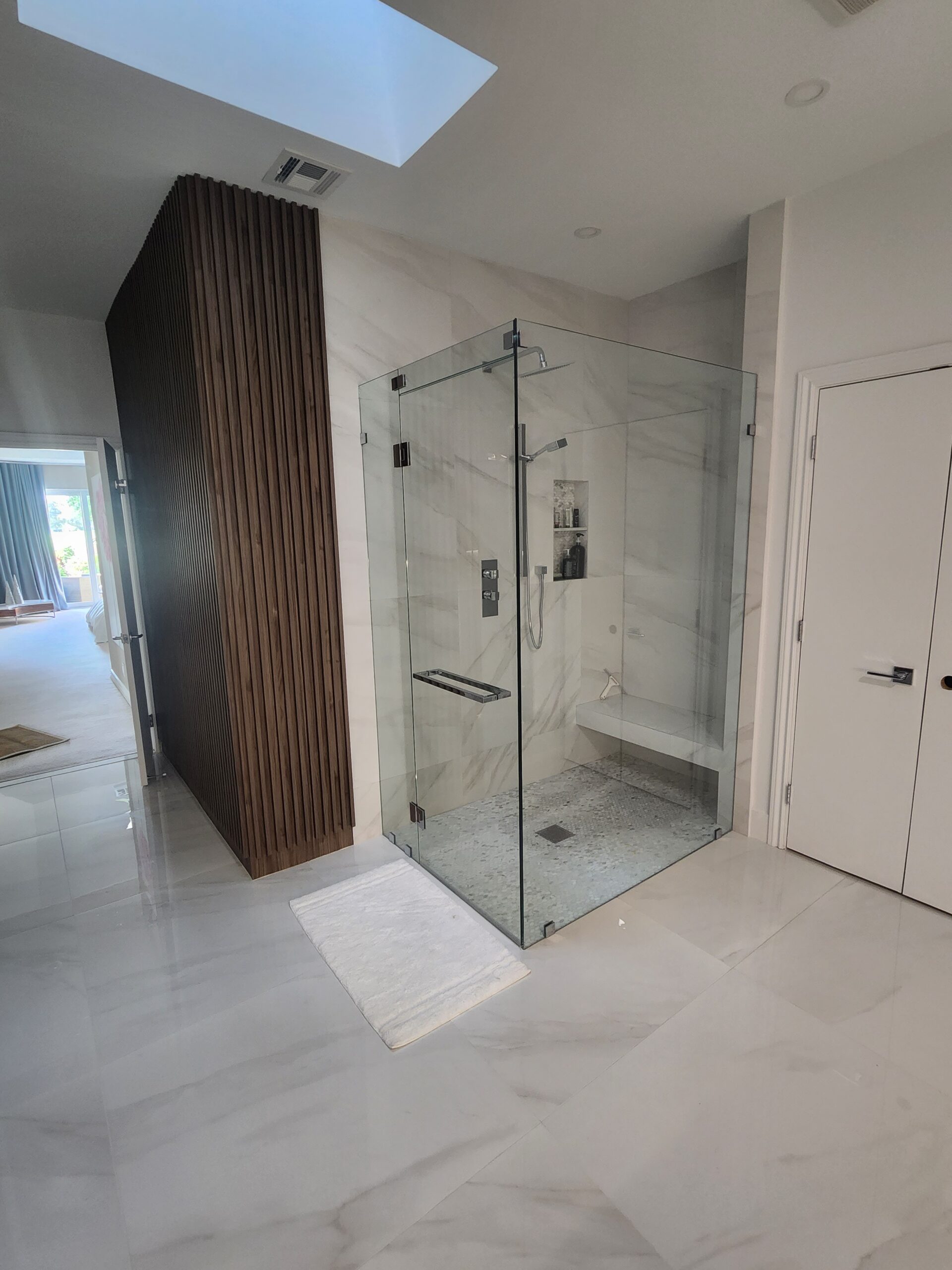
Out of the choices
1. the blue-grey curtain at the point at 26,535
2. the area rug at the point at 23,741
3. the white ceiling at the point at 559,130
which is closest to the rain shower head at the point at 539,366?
the white ceiling at the point at 559,130

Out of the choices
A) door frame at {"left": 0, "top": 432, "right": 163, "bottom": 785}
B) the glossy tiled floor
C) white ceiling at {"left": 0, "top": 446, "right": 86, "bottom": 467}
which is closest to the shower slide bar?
the glossy tiled floor

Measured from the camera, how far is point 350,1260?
132 centimetres

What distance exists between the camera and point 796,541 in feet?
8.91

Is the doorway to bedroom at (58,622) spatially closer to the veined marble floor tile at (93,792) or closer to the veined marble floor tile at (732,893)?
the veined marble floor tile at (93,792)

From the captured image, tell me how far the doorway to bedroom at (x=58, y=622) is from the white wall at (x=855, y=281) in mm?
3604

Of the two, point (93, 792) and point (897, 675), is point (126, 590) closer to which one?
point (93, 792)

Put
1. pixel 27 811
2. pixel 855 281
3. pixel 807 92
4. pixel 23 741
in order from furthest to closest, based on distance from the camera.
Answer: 1. pixel 23 741
2. pixel 27 811
3. pixel 855 281
4. pixel 807 92

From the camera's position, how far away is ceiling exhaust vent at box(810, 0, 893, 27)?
155cm

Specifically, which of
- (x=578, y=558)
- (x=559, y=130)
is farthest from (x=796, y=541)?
(x=559, y=130)

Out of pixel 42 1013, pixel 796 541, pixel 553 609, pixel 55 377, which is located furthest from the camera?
pixel 55 377

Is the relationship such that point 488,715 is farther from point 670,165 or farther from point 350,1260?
point 670,165

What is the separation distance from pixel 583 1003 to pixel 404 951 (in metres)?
0.67

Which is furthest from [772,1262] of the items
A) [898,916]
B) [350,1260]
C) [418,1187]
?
[898,916]

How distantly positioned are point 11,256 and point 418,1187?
13.0ft
